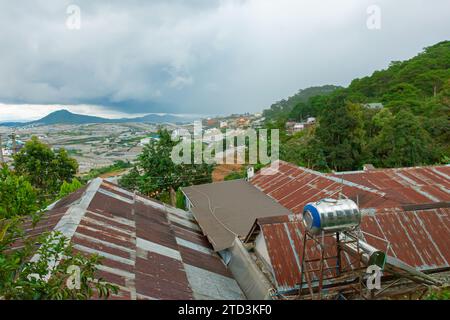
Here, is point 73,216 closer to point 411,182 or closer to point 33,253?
point 33,253

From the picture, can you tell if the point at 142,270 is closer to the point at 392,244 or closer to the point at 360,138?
the point at 392,244

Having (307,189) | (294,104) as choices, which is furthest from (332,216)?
(294,104)

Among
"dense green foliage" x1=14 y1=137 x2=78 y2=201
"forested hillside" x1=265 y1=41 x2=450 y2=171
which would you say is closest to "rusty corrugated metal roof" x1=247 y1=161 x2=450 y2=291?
"forested hillside" x1=265 y1=41 x2=450 y2=171

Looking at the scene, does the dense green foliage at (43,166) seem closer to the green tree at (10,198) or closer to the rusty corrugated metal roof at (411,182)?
the green tree at (10,198)

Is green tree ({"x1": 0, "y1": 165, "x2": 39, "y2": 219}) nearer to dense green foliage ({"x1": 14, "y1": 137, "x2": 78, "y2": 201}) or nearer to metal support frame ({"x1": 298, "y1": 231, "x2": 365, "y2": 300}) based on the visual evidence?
metal support frame ({"x1": 298, "y1": 231, "x2": 365, "y2": 300})

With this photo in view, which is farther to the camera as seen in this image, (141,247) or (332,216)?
(141,247)
